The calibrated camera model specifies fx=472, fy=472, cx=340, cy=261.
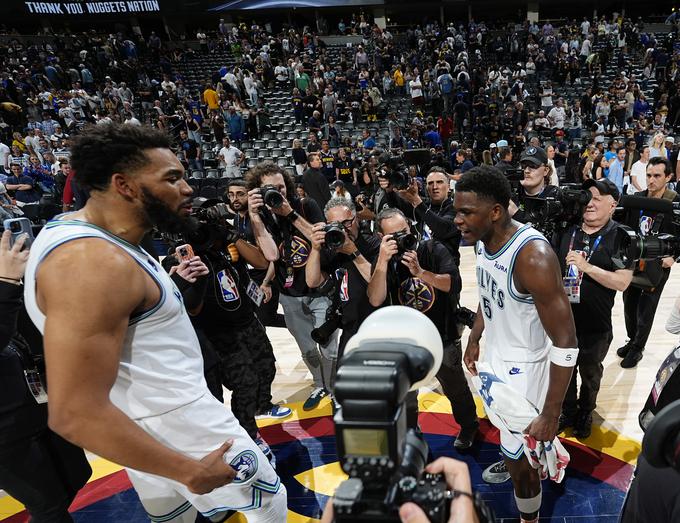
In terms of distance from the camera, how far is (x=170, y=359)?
5.34 ft

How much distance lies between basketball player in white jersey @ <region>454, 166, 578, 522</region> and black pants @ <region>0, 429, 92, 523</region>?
211 centimetres

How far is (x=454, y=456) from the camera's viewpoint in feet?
10.4

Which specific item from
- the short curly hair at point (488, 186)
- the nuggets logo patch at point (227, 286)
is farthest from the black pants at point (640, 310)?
the nuggets logo patch at point (227, 286)

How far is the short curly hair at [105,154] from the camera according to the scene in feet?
5.08

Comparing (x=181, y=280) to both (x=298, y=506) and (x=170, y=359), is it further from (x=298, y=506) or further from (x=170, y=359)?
(x=298, y=506)

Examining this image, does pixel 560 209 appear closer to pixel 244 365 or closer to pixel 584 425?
pixel 584 425

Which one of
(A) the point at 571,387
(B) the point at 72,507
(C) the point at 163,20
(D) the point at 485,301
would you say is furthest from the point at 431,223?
(C) the point at 163,20

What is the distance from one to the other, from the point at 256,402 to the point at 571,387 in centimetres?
213

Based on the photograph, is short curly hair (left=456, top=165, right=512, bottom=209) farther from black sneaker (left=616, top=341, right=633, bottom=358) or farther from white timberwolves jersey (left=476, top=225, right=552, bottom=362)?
black sneaker (left=616, top=341, right=633, bottom=358)

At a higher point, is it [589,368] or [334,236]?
[334,236]

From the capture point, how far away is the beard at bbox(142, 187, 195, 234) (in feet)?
5.23

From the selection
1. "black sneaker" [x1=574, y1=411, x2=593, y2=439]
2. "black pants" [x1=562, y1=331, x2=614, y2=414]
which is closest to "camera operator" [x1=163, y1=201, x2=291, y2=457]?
"black pants" [x1=562, y1=331, x2=614, y2=414]

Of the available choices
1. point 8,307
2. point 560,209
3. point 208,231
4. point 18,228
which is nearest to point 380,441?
point 8,307

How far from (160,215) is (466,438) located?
8.54ft
